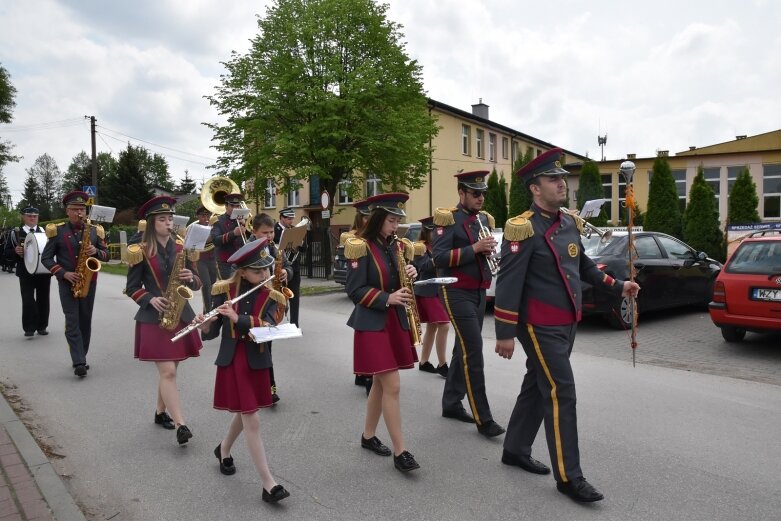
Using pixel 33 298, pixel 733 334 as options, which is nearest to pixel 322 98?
pixel 33 298

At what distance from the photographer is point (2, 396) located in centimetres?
613

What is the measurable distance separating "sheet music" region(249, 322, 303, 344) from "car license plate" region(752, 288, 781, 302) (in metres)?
6.80

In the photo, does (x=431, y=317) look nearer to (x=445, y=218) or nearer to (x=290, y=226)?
(x=445, y=218)

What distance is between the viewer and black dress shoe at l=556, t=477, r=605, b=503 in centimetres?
372

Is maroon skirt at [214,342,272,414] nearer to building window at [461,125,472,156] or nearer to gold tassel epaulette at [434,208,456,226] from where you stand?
gold tassel epaulette at [434,208,456,226]

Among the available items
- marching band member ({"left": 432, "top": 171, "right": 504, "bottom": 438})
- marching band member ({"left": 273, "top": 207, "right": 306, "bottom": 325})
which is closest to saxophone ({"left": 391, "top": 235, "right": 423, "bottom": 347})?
marching band member ({"left": 432, "top": 171, "right": 504, "bottom": 438})

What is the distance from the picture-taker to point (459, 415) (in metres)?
5.38

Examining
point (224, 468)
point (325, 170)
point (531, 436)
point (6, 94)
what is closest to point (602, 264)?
point (531, 436)

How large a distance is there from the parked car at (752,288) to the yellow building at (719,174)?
2475 centimetres

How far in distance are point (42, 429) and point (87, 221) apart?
2919 millimetres

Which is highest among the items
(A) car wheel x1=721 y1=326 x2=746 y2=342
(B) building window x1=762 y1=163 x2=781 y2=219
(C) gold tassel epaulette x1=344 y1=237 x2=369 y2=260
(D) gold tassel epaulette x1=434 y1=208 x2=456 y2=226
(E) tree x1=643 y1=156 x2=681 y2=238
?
(B) building window x1=762 y1=163 x2=781 y2=219

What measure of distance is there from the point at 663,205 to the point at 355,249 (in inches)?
850

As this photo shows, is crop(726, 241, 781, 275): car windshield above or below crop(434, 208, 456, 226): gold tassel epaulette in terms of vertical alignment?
below

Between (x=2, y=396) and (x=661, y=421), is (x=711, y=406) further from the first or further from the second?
(x=2, y=396)
